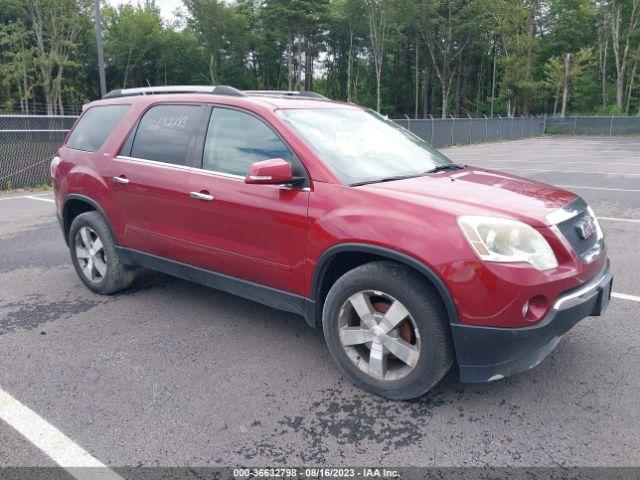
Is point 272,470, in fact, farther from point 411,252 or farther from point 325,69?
point 325,69

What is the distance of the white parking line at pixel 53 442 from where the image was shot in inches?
99.4

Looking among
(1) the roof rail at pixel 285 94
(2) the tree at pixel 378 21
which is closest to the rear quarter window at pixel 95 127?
(1) the roof rail at pixel 285 94

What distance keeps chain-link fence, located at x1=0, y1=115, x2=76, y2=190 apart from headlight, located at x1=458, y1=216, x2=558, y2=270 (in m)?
11.6

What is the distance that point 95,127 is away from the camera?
4.95 meters

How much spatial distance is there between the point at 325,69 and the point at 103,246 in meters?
70.1

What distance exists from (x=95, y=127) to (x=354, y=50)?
214ft

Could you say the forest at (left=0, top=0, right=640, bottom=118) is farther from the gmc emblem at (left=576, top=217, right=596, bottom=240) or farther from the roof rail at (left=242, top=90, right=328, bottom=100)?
the gmc emblem at (left=576, top=217, right=596, bottom=240)

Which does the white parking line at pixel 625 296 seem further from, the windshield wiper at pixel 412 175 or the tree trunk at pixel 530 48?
the tree trunk at pixel 530 48

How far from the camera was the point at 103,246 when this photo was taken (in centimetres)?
474

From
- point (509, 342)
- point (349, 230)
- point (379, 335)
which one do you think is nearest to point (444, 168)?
point (349, 230)

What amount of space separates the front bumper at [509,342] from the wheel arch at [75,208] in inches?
126

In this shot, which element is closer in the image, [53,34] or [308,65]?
[53,34]

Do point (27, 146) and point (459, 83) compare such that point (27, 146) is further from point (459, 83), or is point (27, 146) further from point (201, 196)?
point (459, 83)

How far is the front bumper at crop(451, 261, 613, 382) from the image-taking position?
9.10 ft
